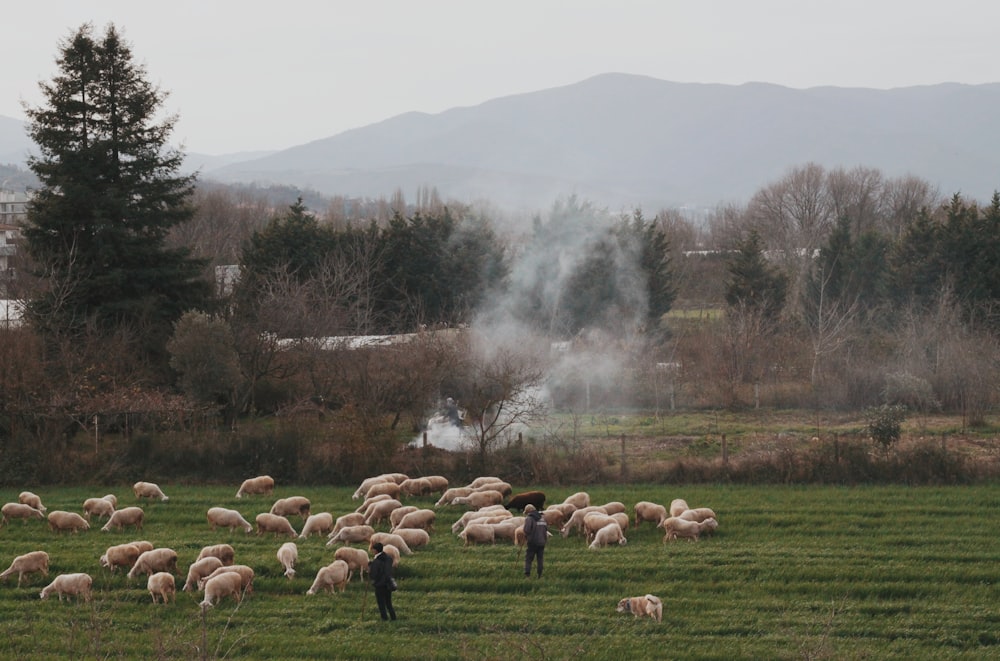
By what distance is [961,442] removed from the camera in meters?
29.0

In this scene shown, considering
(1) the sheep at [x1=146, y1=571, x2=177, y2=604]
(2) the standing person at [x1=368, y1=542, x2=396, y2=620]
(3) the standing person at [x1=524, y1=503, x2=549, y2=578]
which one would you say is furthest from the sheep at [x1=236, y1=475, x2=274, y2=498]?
(2) the standing person at [x1=368, y1=542, x2=396, y2=620]

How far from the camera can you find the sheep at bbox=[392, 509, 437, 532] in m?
19.6

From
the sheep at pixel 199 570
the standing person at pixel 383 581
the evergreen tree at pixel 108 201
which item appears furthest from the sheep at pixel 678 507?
the evergreen tree at pixel 108 201

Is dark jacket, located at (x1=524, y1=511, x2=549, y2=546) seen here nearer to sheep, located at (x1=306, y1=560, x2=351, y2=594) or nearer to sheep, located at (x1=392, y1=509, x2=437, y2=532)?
sheep, located at (x1=306, y1=560, x2=351, y2=594)

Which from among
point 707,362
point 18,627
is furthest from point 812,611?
point 707,362

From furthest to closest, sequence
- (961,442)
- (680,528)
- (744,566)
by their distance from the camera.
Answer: (961,442), (680,528), (744,566)

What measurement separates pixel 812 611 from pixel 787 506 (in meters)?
7.05

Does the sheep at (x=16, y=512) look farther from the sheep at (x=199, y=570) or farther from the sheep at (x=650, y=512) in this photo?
the sheep at (x=650, y=512)

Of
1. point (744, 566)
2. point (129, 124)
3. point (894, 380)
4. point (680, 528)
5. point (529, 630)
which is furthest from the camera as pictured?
point (129, 124)

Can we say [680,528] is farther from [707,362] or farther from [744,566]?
[707,362]

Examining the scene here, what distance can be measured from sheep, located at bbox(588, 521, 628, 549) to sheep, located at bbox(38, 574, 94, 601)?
825 cm

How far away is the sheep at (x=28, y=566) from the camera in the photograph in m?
16.6

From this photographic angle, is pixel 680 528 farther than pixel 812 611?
Yes

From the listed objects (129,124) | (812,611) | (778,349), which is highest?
(129,124)
